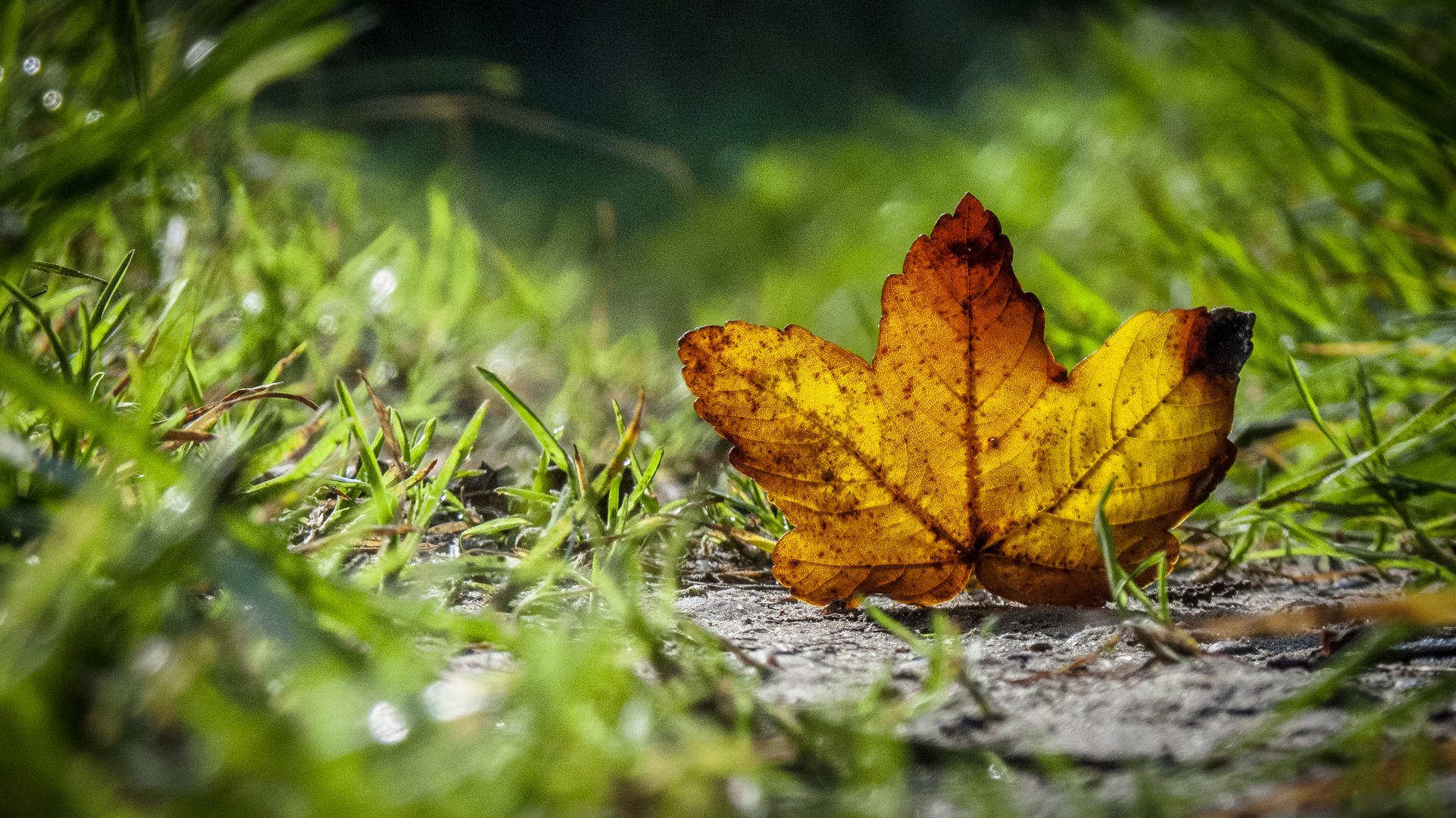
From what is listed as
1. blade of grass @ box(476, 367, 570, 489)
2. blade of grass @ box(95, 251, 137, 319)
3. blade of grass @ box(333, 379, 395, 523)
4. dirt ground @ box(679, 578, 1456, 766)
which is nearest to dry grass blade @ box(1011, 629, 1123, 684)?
dirt ground @ box(679, 578, 1456, 766)

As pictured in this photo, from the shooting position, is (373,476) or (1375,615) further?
(373,476)

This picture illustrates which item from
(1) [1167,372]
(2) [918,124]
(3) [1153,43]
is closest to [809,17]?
(2) [918,124]

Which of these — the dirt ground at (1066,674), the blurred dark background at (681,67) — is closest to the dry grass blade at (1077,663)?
the dirt ground at (1066,674)

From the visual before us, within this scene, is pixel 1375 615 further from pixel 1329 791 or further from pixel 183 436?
pixel 183 436

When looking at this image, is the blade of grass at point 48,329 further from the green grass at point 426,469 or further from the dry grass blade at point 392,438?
the dry grass blade at point 392,438

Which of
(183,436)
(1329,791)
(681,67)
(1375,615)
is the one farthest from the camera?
(681,67)

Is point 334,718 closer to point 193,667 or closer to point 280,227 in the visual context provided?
point 193,667

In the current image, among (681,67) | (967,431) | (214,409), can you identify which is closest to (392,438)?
(214,409)
